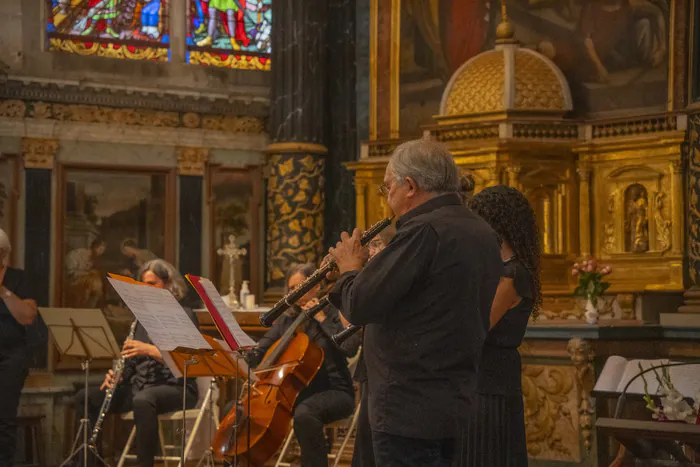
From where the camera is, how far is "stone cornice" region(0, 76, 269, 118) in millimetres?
10922

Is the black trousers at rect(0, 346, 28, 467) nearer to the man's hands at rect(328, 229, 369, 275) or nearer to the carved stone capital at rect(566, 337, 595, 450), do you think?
the carved stone capital at rect(566, 337, 595, 450)

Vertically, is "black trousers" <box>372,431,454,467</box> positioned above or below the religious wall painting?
below

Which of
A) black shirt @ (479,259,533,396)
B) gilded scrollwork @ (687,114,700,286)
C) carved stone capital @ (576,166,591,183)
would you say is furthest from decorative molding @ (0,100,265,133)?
black shirt @ (479,259,533,396)

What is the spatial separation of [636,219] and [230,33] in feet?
16.5

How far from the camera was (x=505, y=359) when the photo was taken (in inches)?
156

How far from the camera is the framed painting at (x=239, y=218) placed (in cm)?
1185

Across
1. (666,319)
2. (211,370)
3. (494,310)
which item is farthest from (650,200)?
(494,310)

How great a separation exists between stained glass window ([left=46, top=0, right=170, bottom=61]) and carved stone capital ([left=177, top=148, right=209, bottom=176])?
1.10 m

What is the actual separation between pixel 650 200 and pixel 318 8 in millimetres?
4207

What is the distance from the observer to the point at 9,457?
6.82 m

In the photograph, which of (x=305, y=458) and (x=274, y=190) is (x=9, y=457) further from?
(x=274, y=190)

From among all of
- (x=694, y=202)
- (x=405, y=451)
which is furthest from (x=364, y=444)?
(x=694, y=202)

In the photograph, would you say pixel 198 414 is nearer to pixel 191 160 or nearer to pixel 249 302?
pixel 249 302

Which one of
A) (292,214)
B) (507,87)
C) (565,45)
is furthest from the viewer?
(292,214)
